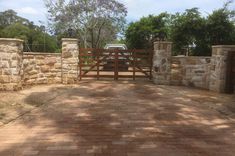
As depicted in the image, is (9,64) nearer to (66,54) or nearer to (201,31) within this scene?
(66,54)

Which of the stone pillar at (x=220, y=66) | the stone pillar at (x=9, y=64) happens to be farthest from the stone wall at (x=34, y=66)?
the stone pillar at (x=220, y=66)

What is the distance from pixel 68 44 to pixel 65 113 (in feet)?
17.4

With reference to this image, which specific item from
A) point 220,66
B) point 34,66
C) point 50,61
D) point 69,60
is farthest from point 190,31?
point 34,66

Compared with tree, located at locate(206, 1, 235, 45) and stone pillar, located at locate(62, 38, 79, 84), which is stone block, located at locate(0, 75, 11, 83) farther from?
tree, located at locate(206, 1, 235, 45)

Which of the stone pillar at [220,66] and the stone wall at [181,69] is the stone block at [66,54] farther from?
the stone pillar at [220,66]

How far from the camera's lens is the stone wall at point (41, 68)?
1035 centimetres

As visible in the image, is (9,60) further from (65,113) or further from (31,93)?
(65,113)

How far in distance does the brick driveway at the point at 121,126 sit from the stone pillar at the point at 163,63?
8.66ft

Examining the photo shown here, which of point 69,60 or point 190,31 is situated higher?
point 190,31

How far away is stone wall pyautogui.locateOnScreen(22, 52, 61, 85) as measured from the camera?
10.4m

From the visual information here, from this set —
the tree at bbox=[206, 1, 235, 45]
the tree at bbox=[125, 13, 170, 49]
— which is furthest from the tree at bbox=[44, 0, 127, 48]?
the tree at bbox=[206, 1, 235, 45]

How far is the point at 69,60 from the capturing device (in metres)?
11.4

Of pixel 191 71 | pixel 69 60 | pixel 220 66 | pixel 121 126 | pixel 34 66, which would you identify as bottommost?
pixel 121 126

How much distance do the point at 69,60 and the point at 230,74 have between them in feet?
21.1
